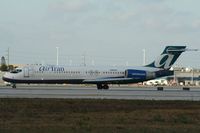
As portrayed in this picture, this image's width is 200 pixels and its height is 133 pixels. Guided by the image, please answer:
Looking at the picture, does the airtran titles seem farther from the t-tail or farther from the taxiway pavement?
the taxiway pavement

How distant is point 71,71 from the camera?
3078 inches

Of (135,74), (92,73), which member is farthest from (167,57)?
(92,73)

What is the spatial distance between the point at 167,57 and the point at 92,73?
11.9 meters

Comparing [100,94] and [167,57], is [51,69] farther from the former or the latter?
[100,94]

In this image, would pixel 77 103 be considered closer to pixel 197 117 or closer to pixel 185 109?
pixel 185 109

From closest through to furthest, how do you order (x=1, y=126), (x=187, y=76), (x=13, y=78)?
1. (x=1, y=126)
2. (x=13, y=78)
3. (x=187, y=76)

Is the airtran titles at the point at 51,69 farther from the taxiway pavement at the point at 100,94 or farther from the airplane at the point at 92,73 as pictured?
the taxiway pavement at the point at 100,94

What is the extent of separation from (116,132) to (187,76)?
17759 centimetres

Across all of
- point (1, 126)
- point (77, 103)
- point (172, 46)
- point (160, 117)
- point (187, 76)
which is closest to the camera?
point (1, 126)

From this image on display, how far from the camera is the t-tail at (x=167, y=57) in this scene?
8338 centimetres

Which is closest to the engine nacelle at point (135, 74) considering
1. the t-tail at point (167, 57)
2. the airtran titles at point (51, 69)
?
the t-tail at point (167, 57)

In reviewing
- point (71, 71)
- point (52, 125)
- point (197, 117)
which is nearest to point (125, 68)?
point (71, 71)

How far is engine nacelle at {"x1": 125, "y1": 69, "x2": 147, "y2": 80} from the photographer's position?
80.1m

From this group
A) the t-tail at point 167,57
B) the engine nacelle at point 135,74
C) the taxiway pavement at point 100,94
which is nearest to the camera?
the taxiway pavement at point 100,94
